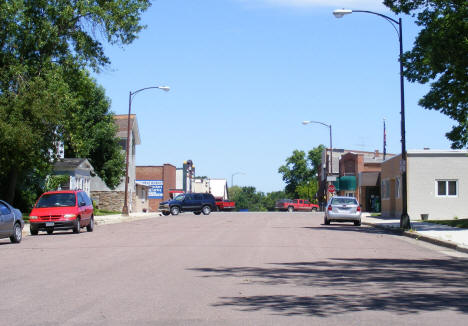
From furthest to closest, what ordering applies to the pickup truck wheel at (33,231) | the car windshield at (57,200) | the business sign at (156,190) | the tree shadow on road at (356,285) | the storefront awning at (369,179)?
the business sign at (156,190) < the storefront awning at (369,179) < the car windshield at (57,200) < the pickup truck wheel at (33,231) < the tree shadow on road at (356,285)

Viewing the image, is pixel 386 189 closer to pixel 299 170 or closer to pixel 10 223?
pixel 10 223

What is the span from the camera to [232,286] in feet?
34.6

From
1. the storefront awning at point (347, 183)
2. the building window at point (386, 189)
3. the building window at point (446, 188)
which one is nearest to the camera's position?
the building window at point (446, 188)

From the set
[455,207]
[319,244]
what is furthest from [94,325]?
[455,207]

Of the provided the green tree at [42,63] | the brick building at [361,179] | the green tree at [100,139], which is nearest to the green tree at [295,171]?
the brick building at [361,179]

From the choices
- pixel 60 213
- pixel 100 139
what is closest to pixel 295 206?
pixel 100 139

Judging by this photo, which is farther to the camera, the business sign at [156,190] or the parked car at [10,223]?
the business sign at [156,190]

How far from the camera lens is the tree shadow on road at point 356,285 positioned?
8656 millimetres

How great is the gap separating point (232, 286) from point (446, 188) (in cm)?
3546

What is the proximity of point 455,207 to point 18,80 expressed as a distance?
27816mm

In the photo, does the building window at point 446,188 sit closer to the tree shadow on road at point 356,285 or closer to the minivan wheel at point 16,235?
the tree shadow on road at point 356,285

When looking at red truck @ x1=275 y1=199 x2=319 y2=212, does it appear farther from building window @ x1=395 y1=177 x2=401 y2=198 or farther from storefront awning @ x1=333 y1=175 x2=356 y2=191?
building window @ x1=395 y1=177 x2=401 y2=198

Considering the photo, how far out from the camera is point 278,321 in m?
7.62

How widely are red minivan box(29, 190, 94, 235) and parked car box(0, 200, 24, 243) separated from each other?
4699 mm
